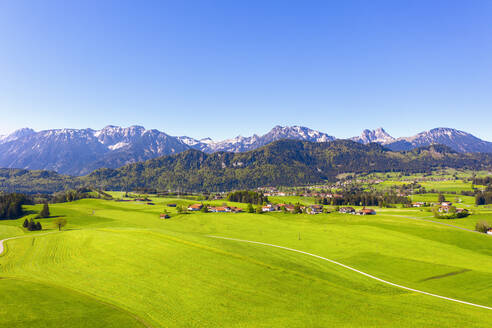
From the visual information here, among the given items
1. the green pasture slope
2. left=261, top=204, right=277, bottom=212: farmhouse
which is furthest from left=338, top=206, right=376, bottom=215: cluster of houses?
the green pasture slope

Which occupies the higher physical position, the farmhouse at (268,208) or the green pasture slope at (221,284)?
the green pasture slope at (221,284)

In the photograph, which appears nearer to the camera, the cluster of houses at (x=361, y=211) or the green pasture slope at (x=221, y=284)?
the green pasture slope at (x=221, y=284)

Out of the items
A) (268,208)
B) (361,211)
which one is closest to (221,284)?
(268,208)

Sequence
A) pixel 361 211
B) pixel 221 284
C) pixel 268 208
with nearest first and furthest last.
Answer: pixel 221 284 → pixel 361 211 → pixel 268 208

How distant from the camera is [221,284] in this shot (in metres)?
39.7

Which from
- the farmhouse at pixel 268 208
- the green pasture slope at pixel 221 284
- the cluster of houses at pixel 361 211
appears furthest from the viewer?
the farmhouse at pixel 268 208

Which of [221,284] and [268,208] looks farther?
[268,208]

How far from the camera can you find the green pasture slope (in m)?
30.3

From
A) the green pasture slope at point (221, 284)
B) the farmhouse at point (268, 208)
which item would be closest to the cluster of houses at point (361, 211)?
the farmhouse at point (268, 208)

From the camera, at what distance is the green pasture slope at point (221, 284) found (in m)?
30.3

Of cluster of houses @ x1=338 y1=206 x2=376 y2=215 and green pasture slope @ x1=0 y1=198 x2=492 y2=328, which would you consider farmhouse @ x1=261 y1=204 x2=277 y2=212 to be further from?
green pasture slope @ x1=0 y1=198 x2=492 y2=328

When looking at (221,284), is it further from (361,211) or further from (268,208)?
(361,211)

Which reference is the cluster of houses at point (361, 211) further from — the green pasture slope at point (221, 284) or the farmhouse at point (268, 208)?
the green pasture slope at point (221, 284)

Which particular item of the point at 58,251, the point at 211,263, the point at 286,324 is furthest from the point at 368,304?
the point at 58,251
